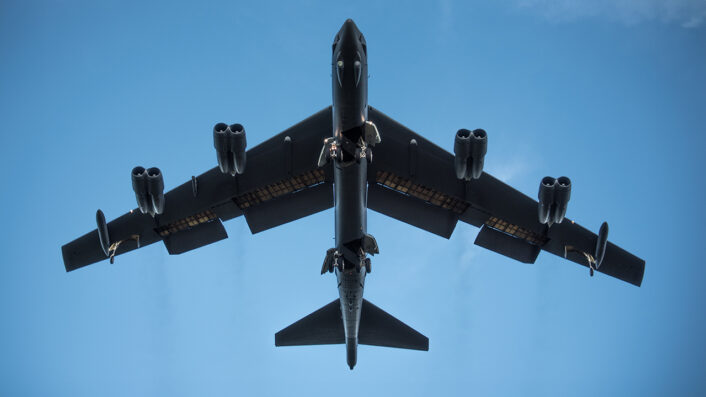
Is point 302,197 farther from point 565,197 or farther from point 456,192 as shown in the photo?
point 565,197

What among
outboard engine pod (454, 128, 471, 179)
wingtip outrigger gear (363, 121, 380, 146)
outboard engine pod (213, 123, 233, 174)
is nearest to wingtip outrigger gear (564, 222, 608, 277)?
outboard engine pod (454, 128, 471, 179)

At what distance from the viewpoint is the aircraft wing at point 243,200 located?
2308 cm

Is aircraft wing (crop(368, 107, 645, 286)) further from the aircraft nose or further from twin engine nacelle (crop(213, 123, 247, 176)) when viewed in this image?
twin engine nacelle (crop(213, 123, 247, 176))

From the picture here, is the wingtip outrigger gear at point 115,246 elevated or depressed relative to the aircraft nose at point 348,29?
depressed

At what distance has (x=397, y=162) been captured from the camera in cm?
2328

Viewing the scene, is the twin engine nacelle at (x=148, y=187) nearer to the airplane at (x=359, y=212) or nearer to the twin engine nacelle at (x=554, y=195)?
the airplane at (x=359, y=212)

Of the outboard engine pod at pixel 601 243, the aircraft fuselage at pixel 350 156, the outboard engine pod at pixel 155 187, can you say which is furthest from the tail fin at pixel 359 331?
the outboard engine pod at pixel 155 187

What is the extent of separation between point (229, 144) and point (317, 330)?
10.0 meters

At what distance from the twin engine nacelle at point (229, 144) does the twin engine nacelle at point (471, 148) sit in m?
7.71

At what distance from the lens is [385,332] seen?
25.6 metres

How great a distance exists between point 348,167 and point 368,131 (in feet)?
4.77

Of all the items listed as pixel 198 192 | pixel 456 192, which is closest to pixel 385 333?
pixel 456 192

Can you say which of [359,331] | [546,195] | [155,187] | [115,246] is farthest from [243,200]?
[546,195]

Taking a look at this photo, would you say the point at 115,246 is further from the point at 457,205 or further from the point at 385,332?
the point at 457,205
